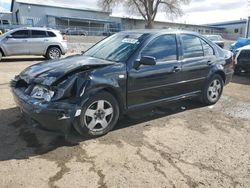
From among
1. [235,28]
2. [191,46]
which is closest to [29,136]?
[191,46]

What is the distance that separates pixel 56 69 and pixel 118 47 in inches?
49.0

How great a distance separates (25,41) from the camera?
1360 centimetres

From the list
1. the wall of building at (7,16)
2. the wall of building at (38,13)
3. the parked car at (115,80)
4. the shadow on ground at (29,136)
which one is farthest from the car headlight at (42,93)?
the wall of building at (7,16)

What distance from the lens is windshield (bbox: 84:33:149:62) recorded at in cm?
457

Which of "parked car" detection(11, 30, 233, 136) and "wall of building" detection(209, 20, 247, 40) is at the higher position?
"wall of building" detection(209, 20, 247, 40)

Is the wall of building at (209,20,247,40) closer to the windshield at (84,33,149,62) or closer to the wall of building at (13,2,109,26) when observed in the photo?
the wall of building at (13,2,109,26)

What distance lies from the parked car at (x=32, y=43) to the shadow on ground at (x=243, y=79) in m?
8.70

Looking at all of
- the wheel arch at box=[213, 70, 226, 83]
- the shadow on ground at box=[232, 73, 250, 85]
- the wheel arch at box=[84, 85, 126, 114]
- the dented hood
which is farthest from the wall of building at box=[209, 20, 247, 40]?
the dented hood

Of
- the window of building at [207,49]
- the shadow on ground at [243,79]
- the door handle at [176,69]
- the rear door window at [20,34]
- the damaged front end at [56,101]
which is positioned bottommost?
the shadow on ground at [243,79]

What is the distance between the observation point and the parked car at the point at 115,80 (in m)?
3.79

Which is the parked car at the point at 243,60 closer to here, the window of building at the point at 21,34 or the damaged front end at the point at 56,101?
the damaged front end at the point at 56,101

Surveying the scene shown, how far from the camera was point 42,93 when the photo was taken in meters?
3.87

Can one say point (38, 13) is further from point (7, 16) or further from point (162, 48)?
point (162, 48)

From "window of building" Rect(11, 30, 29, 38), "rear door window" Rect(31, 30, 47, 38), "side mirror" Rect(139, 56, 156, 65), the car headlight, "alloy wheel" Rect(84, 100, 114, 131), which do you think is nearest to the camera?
the car headlight
